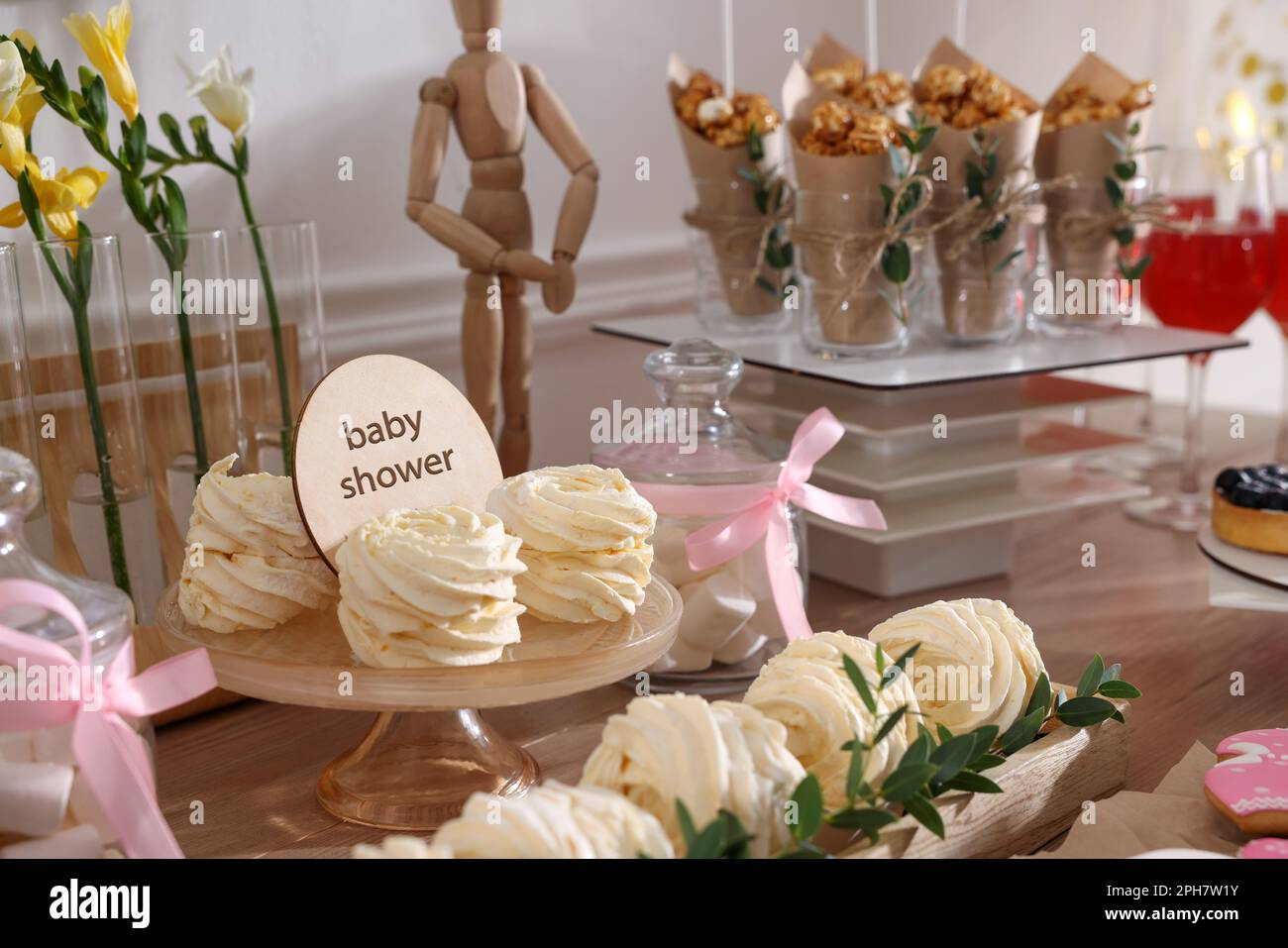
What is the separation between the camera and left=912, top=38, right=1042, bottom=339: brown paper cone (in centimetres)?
117

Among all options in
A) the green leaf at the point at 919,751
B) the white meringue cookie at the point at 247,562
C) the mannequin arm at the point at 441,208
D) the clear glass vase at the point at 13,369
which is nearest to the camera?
the green leaf at the point at 919,751

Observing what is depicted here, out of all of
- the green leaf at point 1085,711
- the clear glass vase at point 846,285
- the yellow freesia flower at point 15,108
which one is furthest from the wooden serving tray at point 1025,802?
the yellow freesia flower at point 15,108

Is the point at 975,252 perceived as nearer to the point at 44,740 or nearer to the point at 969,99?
the point at 969,99

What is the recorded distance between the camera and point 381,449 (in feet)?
2.55

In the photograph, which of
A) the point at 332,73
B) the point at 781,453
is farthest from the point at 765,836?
the point at 332,73

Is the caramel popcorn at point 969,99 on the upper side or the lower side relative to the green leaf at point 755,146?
upper

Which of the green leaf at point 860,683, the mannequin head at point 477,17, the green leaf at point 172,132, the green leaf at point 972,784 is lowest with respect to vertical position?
the green leaf at point 972,784

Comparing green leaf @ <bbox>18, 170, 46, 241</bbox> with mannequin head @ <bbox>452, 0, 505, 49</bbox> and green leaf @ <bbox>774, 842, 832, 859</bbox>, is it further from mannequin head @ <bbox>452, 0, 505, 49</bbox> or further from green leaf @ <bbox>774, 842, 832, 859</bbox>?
green leaf @ <bbox>774, 842, 832, 859</bbox>

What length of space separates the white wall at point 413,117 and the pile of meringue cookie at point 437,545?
0.44 meters

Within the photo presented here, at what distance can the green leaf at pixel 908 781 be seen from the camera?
613mm

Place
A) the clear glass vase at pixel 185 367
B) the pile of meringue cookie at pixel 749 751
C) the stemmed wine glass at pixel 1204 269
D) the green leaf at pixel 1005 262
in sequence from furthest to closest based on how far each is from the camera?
the stemmed wine glass at pixel 1204 269
the green leaf at pixel 1005 262
the clear glass vase at pixel 185 367
the pile of meringue cookie at pixel 749 751

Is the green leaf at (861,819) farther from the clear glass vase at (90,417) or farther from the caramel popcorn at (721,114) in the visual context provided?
the caramel popcorn at (721,114)
